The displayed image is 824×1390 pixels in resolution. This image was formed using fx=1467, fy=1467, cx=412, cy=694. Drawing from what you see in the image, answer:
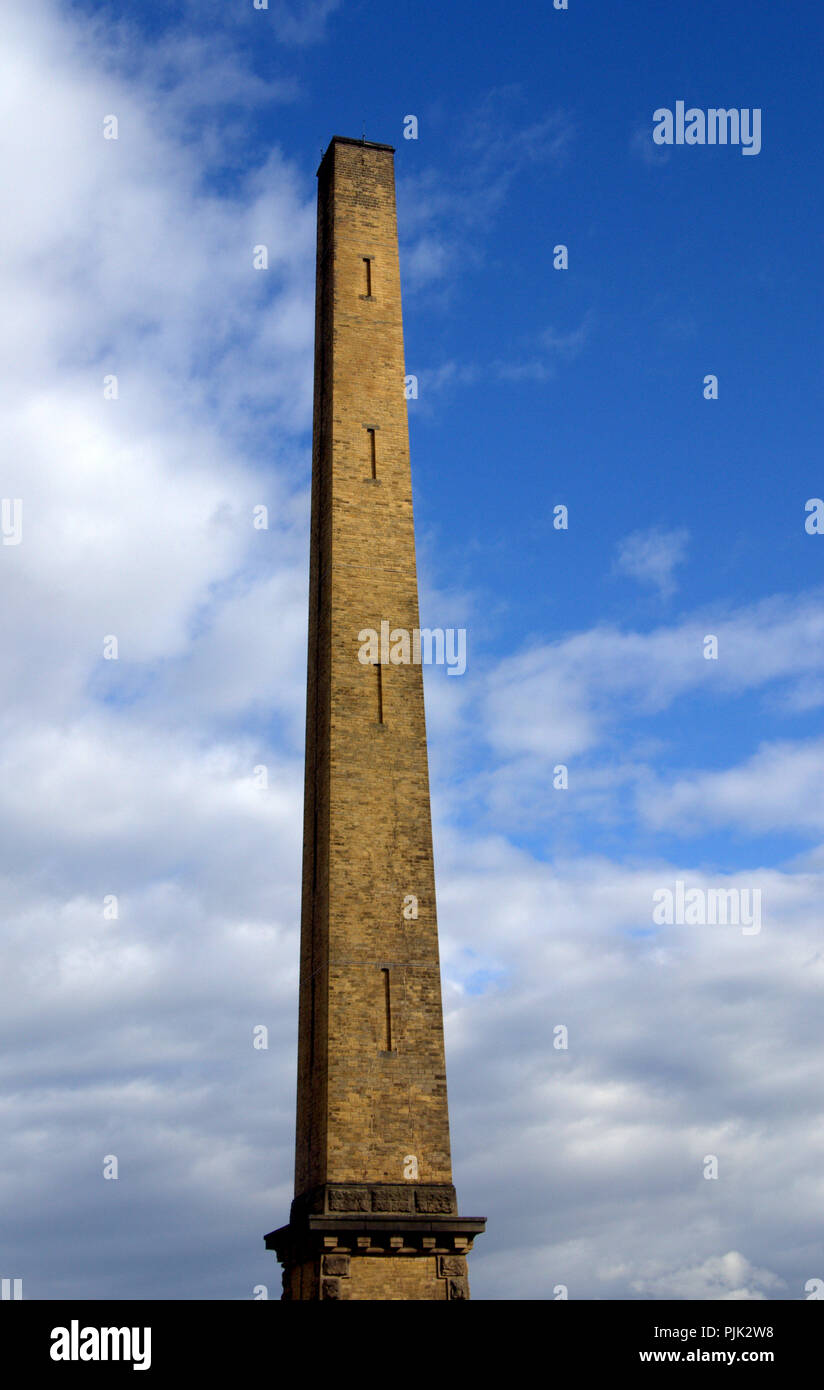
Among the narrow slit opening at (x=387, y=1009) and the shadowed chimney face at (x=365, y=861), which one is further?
the narrow slit opening at (x=387, y=1009)

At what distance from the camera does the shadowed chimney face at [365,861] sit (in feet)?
74.4

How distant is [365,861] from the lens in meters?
24.9

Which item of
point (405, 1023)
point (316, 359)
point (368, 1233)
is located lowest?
point (368, 1233)

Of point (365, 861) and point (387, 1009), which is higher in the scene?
point (365, 861)

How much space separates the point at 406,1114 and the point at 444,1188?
128cm

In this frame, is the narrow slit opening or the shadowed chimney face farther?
the narrow slit opening

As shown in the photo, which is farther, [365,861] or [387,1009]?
[365,861]

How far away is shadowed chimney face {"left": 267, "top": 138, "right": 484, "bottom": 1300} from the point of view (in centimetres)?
2267

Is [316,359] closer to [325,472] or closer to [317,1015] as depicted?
[325,472]
